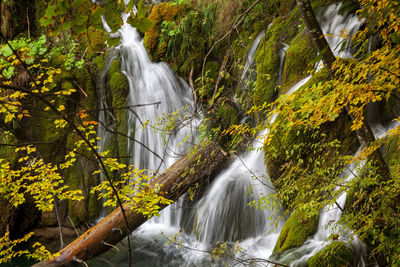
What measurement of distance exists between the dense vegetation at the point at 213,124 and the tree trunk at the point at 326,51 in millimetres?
20

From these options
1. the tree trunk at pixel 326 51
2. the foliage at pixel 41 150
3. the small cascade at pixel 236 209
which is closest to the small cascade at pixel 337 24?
the small cascade at pixel 236 209

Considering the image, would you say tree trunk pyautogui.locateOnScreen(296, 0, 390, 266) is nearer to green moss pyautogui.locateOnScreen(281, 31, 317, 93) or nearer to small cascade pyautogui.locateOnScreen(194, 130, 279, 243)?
small cascade pyautogui.locateOnScreen(194, 130, 279, 243)

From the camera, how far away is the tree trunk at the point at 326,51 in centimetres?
272

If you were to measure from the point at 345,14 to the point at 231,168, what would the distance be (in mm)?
3505

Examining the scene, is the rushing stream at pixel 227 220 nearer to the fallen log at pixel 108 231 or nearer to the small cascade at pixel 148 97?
the small cascade at pixel 148 97

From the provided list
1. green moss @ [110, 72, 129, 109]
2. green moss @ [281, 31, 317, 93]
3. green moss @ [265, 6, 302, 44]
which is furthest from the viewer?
green moss @ [110, 72, 129, 109]

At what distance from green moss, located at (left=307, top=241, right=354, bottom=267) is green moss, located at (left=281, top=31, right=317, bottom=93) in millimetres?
3082

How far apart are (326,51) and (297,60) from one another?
2949 mm

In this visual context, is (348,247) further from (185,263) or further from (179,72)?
(179,72)

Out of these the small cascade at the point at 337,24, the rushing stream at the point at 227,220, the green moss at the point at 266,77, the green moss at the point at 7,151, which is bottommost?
the rushing stream at the point at 227,220

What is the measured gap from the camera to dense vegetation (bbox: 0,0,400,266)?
297cm

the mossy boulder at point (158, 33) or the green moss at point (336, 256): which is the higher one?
the mossy boulder at point (158, 33)

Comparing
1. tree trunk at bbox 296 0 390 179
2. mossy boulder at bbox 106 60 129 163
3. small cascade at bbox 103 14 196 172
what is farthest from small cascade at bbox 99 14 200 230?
tree trunk at bbox 296 0 390 179

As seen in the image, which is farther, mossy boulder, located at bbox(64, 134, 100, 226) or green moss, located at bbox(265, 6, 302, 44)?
mossy boulder, located at bbox(64, 134, 100, 226)
